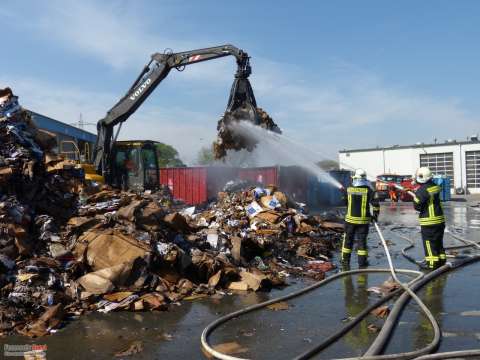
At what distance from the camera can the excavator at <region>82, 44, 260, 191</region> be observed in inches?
502

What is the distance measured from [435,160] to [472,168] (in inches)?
134

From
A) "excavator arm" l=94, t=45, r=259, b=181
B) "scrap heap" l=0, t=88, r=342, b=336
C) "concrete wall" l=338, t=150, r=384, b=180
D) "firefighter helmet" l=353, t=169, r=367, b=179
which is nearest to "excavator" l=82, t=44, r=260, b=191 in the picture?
"excavator arm" l=94, t=45, r=259, b=181

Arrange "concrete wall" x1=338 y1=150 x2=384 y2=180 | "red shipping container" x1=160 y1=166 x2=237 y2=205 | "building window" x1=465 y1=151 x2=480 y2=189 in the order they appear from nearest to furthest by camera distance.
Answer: "red shipping container" x1=160 y1=166 x2=237 y2=205 → "building window" x1=465 y1=151 x2=480 y2=189 → "concrete wall" x1=338 y1=150 x2=384 y2=180

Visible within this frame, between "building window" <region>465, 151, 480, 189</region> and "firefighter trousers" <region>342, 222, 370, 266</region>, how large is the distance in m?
41.1

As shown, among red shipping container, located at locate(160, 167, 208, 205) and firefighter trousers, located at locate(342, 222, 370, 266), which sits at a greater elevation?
red shipping container, located at locate(160, 167, 208, 205)

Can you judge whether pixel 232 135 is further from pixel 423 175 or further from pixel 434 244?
pixel 434 244

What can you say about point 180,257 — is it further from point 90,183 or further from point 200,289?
point 90,183

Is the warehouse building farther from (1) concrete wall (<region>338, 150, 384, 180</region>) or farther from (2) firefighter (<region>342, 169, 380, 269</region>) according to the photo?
(1) concrete wall (<region>338, 150, 384, 180</region>)

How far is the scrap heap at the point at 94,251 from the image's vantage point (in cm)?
590

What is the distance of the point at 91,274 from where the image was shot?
6.26 meters

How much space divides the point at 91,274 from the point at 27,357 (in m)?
1.88

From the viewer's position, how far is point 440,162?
153 feet

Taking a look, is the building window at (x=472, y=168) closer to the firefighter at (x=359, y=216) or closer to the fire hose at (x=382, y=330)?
the firefighter at (x=359, y=216)

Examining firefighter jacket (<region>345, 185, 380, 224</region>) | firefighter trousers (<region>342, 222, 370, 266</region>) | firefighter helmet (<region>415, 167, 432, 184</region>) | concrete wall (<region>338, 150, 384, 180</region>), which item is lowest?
firefighter trousers (<region>342, 222, 370, 266</region>)
